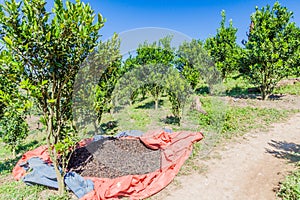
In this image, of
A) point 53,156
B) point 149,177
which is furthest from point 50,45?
point 149,177

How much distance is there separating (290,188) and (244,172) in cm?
112

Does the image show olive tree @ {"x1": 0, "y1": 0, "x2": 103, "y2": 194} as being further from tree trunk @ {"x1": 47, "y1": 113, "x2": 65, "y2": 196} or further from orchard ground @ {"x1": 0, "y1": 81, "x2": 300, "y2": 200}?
orchard ground @ {"x1": 0, "y1": 81, "x2": 300, "y2": 200}

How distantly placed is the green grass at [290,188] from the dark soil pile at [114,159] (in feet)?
8.84

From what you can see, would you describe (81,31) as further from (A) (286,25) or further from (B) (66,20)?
(A) (286,25)

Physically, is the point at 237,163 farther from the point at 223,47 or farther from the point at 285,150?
the point at 223,47

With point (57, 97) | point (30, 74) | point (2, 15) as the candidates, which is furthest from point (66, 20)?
point (57, 97)

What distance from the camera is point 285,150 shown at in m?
6.02

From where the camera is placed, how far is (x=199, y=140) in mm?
6824

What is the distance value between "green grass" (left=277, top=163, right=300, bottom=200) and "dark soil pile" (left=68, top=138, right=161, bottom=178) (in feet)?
8.84

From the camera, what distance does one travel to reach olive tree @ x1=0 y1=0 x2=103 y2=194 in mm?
3074

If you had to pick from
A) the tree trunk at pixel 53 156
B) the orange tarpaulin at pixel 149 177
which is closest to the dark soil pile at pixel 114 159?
the orange tarpaulin at pixel 149 177

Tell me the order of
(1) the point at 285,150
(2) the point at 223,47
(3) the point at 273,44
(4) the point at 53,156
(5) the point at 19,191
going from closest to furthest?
(4) the point at 53,156 → (5) the point at 19,191 → (1) the point at 285,150 → (3) the point at 273,44 → (2) the point at 223,47

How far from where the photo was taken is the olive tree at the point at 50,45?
307 cm

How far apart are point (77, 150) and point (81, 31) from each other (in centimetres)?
439
